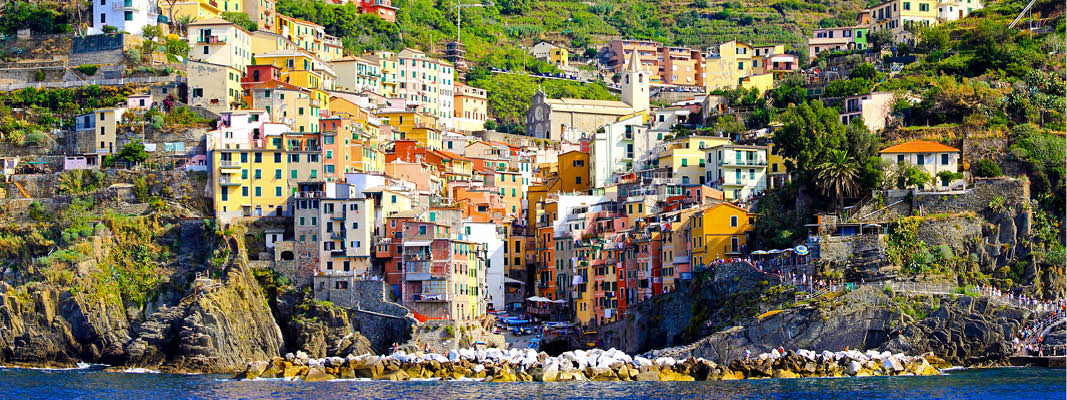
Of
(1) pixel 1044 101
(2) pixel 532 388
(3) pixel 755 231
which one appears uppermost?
(1) pixel 1044 101

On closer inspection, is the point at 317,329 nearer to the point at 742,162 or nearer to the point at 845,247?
the point at 742,162

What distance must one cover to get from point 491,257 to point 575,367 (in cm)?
2155

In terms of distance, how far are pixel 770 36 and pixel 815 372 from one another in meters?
101

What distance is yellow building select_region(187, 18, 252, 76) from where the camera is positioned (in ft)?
397

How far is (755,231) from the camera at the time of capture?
3839 inches

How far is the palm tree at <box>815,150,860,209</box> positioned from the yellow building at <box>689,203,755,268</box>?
5043mm

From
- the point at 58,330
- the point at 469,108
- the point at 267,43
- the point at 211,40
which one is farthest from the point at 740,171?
the point at 469,108

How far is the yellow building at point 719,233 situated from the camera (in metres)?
96.6

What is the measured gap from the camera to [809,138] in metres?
99.9

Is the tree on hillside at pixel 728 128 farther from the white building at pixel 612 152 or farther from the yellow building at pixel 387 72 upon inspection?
the yellow building at pixel 387 72

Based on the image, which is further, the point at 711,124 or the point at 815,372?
the point at 711,124

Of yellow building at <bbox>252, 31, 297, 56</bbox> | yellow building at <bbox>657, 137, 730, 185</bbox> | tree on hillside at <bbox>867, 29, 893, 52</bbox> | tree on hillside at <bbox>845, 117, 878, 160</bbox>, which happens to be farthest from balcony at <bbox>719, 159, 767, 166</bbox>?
yellow building at <bbox>252, 31, 297, 56</bbox>

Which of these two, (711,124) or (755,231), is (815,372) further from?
(711,124)

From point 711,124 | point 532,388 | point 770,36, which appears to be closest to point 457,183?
point 711,124
